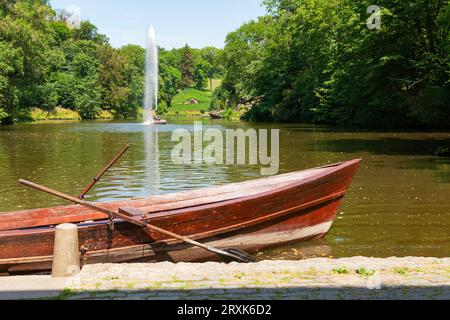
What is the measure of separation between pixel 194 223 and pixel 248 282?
2.32m

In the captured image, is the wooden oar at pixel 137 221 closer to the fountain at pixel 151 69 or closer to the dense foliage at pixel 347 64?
the dense foliage at pixel 347 64

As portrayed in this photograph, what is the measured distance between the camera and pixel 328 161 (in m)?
21.9

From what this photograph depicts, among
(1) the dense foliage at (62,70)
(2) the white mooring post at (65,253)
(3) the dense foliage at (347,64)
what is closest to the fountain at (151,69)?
(1) the dense foliage at (62,70)

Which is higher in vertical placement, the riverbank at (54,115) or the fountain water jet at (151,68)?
the fountain water jet at (151,68)

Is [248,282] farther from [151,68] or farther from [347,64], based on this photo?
[151,68]

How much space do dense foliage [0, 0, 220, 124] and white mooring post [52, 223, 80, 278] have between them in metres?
40.0

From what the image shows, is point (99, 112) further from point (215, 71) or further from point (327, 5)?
A: point (215, 71)

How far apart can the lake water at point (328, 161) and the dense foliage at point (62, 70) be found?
65.6ft

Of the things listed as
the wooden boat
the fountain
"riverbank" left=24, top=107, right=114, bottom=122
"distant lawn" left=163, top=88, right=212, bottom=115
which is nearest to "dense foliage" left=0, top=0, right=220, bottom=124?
"riverbank" left=24, top=107, right=114, bottom=122

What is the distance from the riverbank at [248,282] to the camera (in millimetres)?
5789

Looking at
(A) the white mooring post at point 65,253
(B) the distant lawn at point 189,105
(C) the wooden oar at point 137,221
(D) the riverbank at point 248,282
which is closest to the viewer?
(D) the riverbank at point 248,282

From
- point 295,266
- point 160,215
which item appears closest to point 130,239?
point 160,215

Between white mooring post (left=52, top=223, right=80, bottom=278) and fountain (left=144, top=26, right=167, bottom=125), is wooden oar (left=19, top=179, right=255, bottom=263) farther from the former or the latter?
fountain (left=144, top=26, right=167, bottom=125)

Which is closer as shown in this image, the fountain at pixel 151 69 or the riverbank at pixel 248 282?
the riverbank at pixel 248 282
